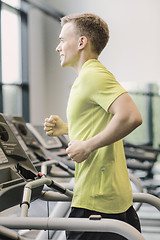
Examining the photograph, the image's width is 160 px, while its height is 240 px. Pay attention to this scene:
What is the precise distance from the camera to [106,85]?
113 cm

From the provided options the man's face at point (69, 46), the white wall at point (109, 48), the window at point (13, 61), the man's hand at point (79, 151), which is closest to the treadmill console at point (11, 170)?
the man's hand at point (79, 151)

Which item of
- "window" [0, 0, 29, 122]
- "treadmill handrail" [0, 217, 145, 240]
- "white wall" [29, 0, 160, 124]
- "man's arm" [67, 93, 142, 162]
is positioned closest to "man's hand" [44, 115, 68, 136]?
"man's arm" [67, 93, 142, 162]

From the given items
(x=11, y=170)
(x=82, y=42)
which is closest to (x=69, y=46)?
(x=82, y=42)

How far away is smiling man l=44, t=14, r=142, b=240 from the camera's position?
1.11 metres

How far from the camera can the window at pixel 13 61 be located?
239 inches

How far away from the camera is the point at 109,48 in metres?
6.39

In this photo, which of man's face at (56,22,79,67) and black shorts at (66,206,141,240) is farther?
man's face at (56,22,79,67)

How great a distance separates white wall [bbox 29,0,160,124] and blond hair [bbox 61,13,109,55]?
5.03 meters

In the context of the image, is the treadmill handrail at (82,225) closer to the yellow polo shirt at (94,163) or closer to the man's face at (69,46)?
the yellow polo shirt at (94,163)

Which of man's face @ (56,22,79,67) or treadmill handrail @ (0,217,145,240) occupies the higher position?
man's face @ (56,22,79,67)

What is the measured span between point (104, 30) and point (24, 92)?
18.0 ft

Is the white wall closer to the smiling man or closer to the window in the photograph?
the window

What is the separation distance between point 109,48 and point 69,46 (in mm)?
5208

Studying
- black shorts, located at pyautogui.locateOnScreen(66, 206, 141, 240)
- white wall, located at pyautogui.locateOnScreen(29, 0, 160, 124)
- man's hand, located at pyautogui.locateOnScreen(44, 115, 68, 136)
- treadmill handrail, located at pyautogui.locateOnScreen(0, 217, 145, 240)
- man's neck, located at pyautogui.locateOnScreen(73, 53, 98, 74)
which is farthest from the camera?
white wall, located at pyautogui.locateOnScreen(29, 0, 160, 124)
